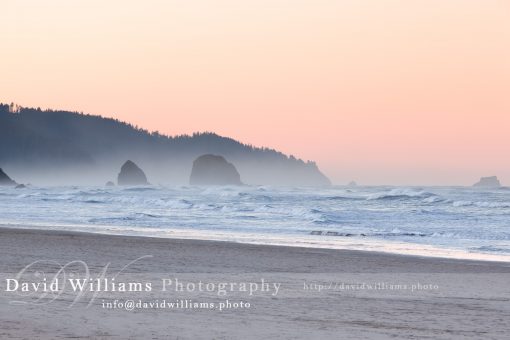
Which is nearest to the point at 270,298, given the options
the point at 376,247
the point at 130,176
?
the point at 376,247

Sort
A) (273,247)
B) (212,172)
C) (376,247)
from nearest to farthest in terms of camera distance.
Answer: (273,247)
(376,247)
(212,172)

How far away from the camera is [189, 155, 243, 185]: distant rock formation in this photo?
156250mm

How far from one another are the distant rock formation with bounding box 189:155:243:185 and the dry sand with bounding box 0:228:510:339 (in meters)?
138

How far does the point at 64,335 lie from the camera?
7730 mm

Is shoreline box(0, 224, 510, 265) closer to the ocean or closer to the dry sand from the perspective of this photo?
the ocean

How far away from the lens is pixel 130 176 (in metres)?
160

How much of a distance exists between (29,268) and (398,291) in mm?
5750

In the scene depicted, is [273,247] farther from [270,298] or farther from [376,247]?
[270,298]

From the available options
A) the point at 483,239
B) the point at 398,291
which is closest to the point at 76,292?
the point at 398,291

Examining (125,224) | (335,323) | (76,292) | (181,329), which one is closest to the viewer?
(181,329)

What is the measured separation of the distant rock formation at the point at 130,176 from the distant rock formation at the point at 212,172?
1022cm

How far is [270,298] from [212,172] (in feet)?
482

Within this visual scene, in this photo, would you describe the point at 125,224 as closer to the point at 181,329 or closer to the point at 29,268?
the point at 29,268

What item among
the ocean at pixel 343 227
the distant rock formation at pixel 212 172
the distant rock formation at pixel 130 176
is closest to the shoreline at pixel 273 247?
the ocean at pixel 343 227
